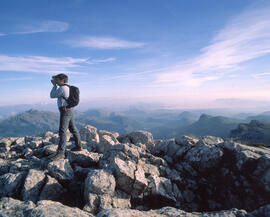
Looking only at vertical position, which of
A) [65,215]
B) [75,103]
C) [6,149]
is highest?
[75,103]

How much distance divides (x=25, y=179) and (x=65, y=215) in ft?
15.3

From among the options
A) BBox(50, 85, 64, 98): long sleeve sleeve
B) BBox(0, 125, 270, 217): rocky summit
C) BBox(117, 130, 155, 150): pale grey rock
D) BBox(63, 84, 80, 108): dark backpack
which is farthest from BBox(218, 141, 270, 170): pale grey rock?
BBox(50, 85, 64, 98): long sleeve sleeve

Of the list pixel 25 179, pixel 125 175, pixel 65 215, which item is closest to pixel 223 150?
pixel 125 175

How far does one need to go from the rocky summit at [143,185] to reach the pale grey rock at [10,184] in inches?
1.2

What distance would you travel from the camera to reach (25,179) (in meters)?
8.20

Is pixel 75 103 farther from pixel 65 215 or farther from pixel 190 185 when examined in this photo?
pixel 190 185

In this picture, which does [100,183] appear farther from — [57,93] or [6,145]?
[6,145]

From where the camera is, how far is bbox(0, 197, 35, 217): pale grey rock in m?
5.33

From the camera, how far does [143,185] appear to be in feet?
29.0

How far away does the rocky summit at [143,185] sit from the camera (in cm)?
626

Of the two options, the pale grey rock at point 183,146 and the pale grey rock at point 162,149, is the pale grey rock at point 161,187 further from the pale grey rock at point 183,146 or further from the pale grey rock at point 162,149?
the pale grey rock at point 162,149

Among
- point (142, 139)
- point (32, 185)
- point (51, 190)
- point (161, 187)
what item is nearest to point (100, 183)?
point (51, 190)

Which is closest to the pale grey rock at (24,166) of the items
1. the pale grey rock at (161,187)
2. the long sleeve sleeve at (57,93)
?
the long sleeve sleeve at (57,93)

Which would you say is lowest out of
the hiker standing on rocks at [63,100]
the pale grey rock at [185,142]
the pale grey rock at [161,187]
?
the pale grey rock at [161,187]
